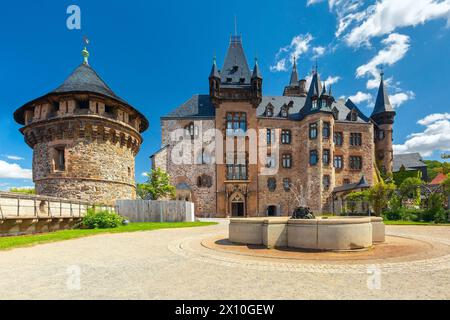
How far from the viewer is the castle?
32094 millimetres

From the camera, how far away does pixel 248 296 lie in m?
3.91

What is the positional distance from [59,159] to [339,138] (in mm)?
35462

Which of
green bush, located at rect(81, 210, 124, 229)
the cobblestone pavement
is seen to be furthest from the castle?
the cobblestone pavement

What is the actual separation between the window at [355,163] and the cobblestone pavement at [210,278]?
3076cm

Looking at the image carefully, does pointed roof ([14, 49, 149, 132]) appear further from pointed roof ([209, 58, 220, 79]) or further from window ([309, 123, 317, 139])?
window ([309, 123, 317, 139])

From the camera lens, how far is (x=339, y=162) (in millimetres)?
34375

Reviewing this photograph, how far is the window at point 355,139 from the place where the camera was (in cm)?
3512

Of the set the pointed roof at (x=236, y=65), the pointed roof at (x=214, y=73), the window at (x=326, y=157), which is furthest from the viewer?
the pointed roof at (x=236, y=65)

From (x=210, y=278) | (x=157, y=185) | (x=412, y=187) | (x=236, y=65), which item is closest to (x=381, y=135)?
(x=412, y=187)

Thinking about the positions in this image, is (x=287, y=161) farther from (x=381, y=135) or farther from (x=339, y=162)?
(x=381, y=135)

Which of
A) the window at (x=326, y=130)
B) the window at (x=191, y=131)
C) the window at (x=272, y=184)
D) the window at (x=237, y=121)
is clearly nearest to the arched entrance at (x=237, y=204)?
the window at (x=272, y=184)

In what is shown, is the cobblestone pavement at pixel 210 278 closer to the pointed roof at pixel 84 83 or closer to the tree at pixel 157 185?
the pointed roof at pixel 84 83

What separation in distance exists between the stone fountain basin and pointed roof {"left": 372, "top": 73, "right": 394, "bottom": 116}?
128ft
